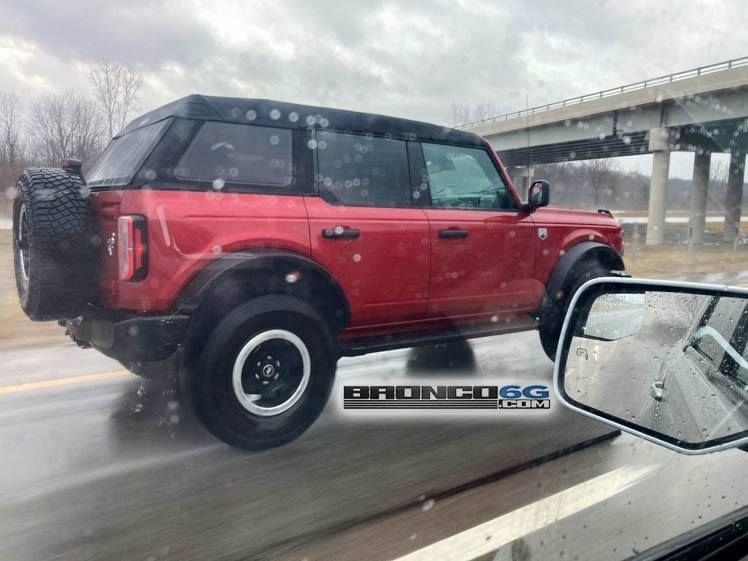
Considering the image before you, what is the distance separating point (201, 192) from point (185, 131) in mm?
393

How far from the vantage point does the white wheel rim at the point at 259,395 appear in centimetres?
313

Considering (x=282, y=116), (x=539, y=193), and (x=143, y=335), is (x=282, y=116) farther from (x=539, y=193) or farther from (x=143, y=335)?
(x=539, y=193)

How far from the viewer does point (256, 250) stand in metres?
3.27

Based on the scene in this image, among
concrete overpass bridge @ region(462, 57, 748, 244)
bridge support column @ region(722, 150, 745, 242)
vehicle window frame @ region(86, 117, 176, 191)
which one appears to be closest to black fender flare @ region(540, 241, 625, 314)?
vehicle window frame @ region(86, 117, 176, 191)

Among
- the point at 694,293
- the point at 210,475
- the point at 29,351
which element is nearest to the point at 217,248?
the point at 210,475

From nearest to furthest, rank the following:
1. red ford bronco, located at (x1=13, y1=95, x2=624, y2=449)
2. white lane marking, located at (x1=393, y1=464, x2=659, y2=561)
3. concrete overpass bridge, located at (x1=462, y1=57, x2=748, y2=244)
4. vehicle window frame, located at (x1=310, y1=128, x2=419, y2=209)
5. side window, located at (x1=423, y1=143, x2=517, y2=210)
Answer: white lane marking, located at (x1=393, y1=464, x2=659, y2=561) → red ford bronco, located at (x1=13, y1=95, x2=624, y2=449) → vehicle window frame, located at (x1=310, y1=128, x2=419, y2=209) → side window, located at (x1=423, y1=143, x2=517, y2=210) → concrete overpass bridge, located at (x1=462, y1=57, x2=748, y2=244)

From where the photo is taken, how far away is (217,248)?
3.14 metres

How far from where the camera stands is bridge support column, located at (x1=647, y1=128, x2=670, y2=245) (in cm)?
1717

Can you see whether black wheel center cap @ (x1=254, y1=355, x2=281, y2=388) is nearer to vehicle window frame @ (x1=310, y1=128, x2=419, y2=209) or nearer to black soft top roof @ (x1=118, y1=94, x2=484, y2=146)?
vehicle window frame @ (x1=310, y1=128, x2=419, y2=209)

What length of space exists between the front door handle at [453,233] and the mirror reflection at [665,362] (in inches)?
73.0

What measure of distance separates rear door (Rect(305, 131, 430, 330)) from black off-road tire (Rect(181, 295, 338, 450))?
402mm

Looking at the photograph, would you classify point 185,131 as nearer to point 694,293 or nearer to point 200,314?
point 200,314

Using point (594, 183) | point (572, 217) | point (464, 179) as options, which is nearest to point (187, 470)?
point (464, 179)

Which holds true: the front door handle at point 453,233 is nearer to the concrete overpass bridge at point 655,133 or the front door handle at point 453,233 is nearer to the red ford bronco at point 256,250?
the red ford bronco at point 256,250
